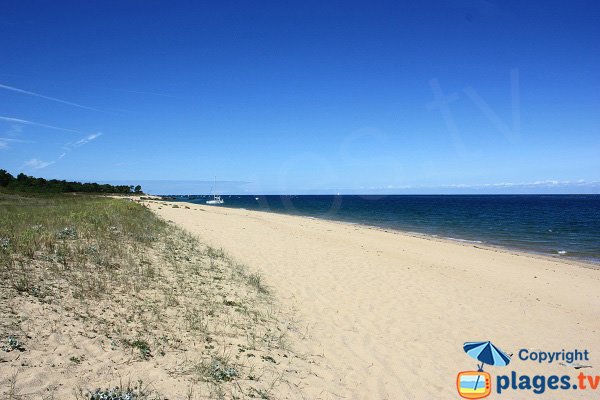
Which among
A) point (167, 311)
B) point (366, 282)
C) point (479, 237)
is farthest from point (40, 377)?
point (479, 237)

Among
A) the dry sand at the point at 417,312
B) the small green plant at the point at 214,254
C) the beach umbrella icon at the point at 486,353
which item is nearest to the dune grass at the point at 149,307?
the dry sand at the point at 417,312

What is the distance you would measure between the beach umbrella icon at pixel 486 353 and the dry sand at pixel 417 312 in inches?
6.5

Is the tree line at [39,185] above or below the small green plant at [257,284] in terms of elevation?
above

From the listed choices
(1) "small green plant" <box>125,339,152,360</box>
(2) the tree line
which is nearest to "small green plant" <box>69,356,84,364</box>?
(1) "small green plant" <box>125,339,152,360</box>

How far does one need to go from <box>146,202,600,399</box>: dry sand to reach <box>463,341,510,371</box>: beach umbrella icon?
165 mm

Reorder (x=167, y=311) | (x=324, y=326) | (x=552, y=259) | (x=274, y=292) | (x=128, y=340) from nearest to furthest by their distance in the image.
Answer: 1. (x=128, y=340)
2. (x=167, y=311)
3. (x=324, y=326)
4. (x=274, y=292)
5. (x=552, y=259)

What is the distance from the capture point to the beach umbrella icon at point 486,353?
6742mm

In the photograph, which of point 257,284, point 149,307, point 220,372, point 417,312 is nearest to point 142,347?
point 220,372

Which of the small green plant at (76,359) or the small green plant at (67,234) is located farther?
the small green plant at (67,234)

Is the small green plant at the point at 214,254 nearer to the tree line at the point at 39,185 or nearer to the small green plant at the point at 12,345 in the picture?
the small green plant at the point at 12,345

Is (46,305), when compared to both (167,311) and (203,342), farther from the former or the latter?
(203,342)

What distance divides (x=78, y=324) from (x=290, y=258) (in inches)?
402

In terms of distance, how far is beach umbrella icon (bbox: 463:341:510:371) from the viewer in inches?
265

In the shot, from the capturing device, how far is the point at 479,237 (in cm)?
3162
